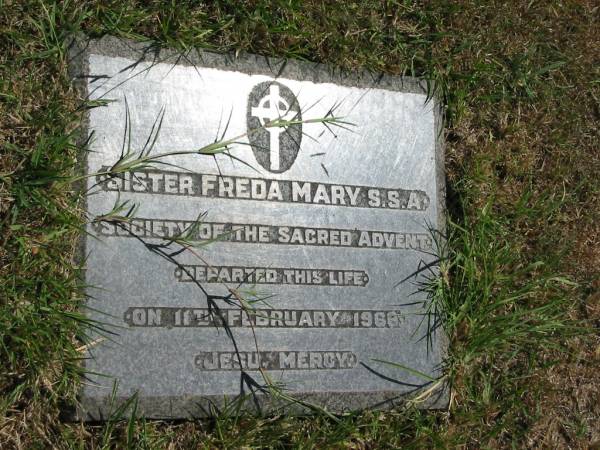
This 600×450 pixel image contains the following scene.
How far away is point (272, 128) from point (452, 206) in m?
0.70

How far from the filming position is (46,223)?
7.59 feet

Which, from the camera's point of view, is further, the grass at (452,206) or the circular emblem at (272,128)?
the circular emblem at (272,128)

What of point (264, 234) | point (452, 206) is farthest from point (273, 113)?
point (452, 206)

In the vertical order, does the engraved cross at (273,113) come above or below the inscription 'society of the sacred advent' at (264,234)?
above

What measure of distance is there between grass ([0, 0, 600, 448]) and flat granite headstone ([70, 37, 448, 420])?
70 mm

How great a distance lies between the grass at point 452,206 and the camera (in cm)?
226

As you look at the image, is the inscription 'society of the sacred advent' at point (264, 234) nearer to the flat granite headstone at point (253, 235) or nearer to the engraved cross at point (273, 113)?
the flat granite headstone at point (253, 235)

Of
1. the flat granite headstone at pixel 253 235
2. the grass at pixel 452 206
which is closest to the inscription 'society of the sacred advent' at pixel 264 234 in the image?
the flat granite headstone at pixel 253 235

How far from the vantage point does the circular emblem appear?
98.9 inches

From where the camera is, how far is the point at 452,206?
2.82 meters

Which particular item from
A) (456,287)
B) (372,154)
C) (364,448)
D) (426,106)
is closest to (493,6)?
(426,106)

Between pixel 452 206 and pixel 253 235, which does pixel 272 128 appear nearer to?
pixel 253 235

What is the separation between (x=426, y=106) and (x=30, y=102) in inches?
48.9

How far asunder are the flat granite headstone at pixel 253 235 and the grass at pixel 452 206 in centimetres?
7
